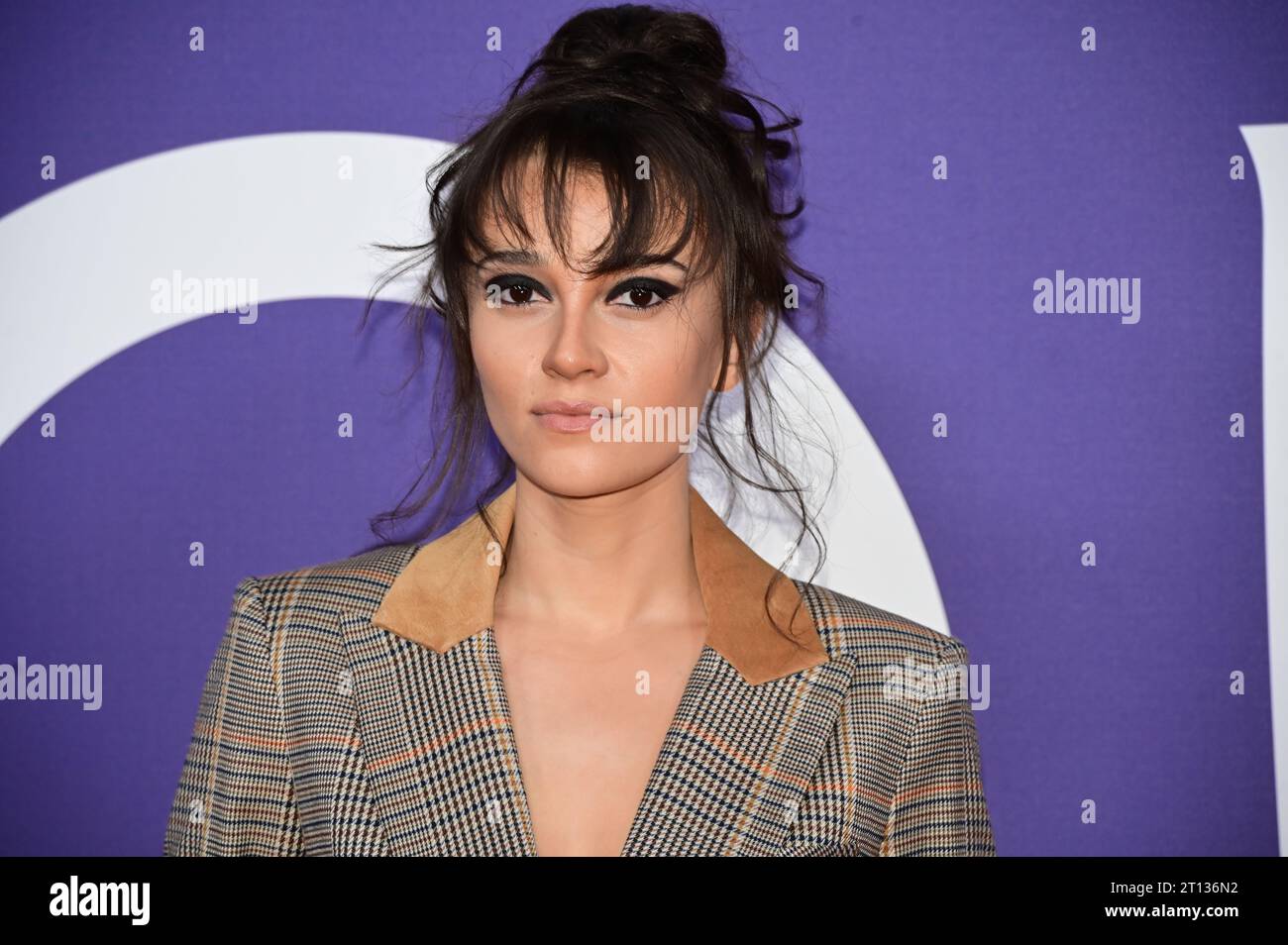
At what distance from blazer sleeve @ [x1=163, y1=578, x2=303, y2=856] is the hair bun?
2.91ft

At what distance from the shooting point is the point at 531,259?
1.60 m

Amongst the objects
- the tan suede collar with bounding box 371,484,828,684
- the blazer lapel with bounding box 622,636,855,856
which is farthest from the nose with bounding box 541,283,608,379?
the blazer lapel with bounding box 622,636,855,856

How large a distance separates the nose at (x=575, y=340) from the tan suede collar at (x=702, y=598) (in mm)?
320

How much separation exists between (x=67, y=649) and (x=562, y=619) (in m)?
0.96

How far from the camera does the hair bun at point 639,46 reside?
67.7 inches

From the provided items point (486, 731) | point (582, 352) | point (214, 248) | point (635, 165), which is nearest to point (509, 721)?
point (486, 731)

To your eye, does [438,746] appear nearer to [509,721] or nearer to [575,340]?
[509,721]

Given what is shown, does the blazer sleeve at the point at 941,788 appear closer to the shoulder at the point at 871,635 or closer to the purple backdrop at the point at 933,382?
the shoulder at the point at 871,635

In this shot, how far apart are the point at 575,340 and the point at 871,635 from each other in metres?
0.61

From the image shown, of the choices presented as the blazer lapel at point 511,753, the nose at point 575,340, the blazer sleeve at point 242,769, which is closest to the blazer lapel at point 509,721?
the blazer lapel at point 511,753

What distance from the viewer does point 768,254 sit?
1.74m
